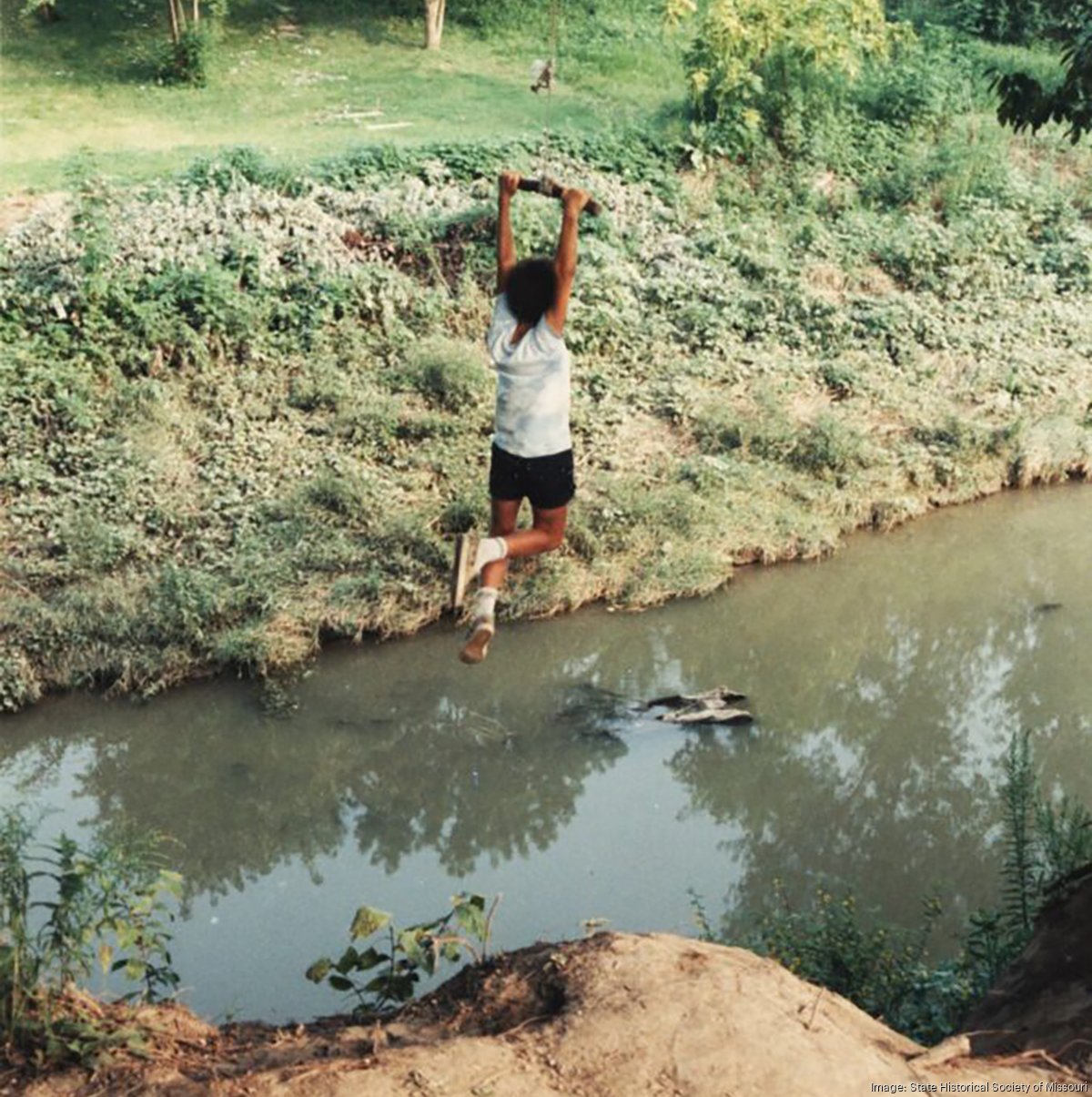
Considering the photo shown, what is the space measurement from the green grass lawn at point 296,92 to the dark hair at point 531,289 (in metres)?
7.80

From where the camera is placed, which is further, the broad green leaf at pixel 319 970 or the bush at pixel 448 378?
the bush at pixel 448 378

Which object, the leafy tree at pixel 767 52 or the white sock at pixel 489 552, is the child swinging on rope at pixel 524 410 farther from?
the leafy tree at pixel 767 52

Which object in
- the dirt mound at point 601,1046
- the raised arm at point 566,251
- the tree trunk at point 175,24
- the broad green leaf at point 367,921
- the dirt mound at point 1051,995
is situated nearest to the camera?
the dirt mound at point 601,1046

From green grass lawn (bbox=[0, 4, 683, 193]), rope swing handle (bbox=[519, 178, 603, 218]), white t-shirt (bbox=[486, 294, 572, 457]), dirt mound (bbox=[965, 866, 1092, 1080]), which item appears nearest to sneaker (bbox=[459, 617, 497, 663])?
white t-shirt (bbox=[486, 294, 572, 457])

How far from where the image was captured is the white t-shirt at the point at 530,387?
21.2 ft

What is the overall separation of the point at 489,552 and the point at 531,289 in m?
1.16

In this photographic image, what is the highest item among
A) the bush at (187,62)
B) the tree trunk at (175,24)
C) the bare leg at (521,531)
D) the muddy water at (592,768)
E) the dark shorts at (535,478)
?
the tree trunk at (175,24)

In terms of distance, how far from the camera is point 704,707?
9.12m

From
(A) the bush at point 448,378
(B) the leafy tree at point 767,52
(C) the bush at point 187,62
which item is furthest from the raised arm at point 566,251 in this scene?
(C) the bush at point 187,62

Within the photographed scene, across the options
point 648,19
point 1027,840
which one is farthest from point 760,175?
point 1027,840

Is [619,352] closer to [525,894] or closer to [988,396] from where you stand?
[988,396]

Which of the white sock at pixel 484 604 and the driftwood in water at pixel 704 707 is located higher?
the white sock at pixel 484 604

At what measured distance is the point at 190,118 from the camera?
15.1 metres

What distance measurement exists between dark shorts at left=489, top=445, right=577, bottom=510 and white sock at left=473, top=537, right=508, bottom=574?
0.25m
